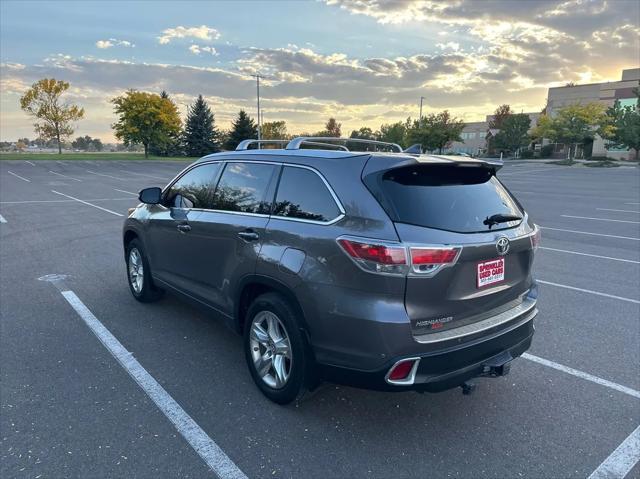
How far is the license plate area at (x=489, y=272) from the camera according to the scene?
2811 mm

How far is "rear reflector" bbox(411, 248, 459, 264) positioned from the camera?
254 cm

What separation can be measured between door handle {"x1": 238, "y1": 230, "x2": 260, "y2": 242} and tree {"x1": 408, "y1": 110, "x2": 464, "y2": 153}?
173 feet

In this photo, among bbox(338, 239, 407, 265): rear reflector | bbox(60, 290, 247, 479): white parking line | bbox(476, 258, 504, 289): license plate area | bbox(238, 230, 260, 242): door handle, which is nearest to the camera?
bbox(338, 239, 407, 265): rear reflector

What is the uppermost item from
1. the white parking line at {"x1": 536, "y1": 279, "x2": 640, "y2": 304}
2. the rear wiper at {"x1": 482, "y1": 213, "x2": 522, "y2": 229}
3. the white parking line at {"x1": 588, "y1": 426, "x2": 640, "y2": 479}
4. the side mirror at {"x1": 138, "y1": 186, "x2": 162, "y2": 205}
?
the rear wiper at {"x1": 482, "y1": 213, "x2": 522, "y2": 229}

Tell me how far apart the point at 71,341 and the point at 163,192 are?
5.60 ft

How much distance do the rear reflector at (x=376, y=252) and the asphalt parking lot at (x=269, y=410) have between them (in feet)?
4.01

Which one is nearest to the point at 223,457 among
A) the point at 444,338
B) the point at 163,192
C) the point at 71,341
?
the point at 444,338

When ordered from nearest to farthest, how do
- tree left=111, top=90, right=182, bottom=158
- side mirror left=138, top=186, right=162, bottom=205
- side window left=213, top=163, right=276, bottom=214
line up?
side window left=213, top=163, right=276, bottom=214, side mirror left=138, top=186, right=162, bottom=205, tree left=111, top=90, right=182, bottom=158

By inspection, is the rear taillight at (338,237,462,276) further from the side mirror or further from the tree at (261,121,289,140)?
the tree at (261,121,289,140)

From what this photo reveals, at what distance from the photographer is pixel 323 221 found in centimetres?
288

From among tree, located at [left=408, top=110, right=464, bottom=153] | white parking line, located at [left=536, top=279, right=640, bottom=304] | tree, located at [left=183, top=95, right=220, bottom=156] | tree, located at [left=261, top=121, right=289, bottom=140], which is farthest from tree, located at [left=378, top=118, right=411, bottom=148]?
white parking line, located at [left=536, top=279, right=640, bottom=304]

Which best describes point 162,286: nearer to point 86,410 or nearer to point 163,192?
point 163,192

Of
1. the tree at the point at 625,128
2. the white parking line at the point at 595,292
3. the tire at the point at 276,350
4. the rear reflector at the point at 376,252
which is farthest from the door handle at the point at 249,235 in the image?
the tree at the point at 625,128

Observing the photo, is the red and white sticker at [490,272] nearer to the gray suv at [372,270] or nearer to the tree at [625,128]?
the gray suv at [372,270]
